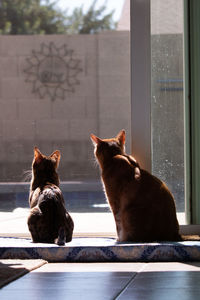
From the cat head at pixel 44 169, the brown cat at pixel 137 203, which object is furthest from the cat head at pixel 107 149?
the cat head at pixel 44 169

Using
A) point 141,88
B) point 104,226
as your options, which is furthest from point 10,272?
point 104,226

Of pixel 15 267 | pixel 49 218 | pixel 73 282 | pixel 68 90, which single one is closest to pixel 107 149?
pixel 49 218

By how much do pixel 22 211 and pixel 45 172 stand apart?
4.65 feet

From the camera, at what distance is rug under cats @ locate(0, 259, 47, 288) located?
6.08ft

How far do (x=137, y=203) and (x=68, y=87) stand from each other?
445cm

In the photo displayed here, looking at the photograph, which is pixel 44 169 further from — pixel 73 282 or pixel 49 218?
pixel 73 282

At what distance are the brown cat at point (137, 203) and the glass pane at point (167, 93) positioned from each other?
33 centimetres

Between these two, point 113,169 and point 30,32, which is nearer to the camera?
point 113,169

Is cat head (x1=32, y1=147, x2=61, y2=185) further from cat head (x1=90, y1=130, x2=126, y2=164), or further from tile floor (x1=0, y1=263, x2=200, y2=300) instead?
tile floor (x1=0, y1=263, x2=200, y2=300)

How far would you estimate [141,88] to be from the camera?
3.02m

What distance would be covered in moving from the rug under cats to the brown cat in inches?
19.8

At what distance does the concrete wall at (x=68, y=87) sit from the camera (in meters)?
6.27

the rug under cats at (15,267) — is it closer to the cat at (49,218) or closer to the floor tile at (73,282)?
the floor tile at (73,282)

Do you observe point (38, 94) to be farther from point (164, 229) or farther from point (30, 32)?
point (164, 229)
